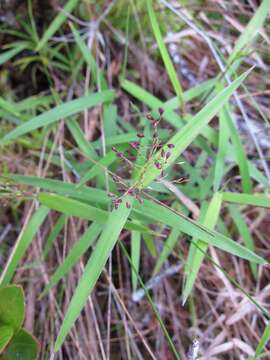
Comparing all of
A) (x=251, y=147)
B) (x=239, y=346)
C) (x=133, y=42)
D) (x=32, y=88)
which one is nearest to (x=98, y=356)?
(x=239, y=346)

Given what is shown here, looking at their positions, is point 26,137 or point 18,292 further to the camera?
point 26,137

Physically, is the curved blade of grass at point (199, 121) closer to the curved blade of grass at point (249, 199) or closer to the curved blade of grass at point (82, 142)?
the curved blade of grass at point (249, 199)

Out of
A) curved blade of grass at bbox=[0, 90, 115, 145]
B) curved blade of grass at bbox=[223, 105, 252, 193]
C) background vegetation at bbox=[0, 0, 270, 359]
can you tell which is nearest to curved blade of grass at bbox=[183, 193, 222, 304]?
background vegetation at bbox=[0, 0, 270, 359]

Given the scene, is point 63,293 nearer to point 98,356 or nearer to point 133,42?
point 98,356

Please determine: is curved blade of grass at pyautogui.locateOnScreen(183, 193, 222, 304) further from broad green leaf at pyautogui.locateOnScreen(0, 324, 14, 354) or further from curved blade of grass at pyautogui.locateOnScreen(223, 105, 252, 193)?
broad green leaf at pyautogui.locateOnScreen(0, 324, 14, 354)

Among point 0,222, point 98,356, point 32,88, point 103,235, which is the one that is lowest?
point 98,356

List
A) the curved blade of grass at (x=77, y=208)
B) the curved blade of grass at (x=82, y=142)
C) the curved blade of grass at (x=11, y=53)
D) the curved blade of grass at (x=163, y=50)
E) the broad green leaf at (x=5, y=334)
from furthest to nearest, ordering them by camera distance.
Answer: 1. the curved blade of grass at (x=11, y=53)
2. the curved blade of grass at (x=82, y=142)
3. the curved blade of grass at (x=163, y=50)
4. the curved blade of grass at (x=77, y=208)
5. the broad green leaf at (x=5, y=334)

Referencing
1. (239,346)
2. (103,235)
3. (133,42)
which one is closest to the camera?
(103,235)

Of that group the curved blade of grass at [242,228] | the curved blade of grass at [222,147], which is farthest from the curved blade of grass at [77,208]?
the curved blade of grass at [242,228]
